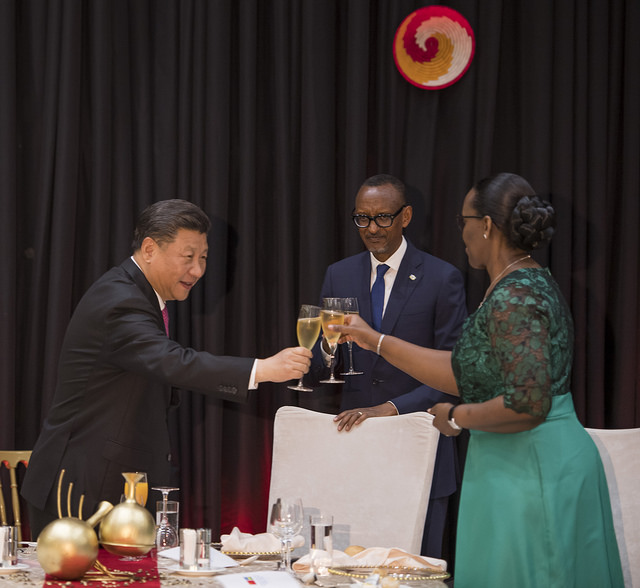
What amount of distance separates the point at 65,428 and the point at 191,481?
1436 millimetres

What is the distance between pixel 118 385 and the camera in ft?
9.02

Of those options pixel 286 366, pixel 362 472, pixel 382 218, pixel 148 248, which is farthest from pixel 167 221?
pixel 362 472

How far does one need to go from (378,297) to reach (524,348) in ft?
4.87

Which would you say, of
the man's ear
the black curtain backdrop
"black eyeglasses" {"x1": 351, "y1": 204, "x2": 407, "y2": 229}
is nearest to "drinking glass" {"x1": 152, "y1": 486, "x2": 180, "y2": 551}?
the man's ear

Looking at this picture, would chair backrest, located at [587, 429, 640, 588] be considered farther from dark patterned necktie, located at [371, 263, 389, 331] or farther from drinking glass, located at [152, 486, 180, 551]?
drinking glass, located at [152, 486, 180, 551]

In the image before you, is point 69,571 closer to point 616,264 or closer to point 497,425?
point 497,425

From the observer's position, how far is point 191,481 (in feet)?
13.3

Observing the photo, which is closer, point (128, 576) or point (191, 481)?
point (128, 576)

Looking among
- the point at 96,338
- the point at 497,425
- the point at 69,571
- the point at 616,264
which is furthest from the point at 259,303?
the point at 69,571

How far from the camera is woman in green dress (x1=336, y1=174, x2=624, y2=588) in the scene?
214 cm

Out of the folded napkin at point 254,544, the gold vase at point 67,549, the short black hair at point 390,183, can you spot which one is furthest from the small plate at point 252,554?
the short black hair at point 390,183

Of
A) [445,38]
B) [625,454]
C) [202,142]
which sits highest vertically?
[445,38]

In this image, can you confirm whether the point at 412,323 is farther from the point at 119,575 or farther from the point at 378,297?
the point at 119,575

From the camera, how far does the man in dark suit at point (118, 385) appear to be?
262 cm
